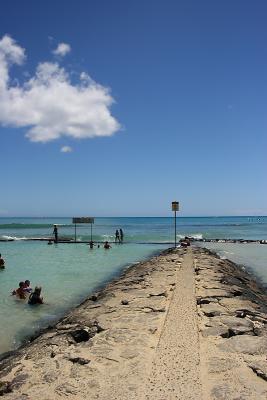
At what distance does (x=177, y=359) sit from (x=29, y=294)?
28.6 feet

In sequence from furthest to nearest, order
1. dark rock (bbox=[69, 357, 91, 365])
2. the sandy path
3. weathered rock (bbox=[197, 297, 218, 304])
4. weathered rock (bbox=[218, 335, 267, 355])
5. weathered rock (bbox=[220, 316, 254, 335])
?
weathered rock (bbox=[197, 297, 218, 304]) → weathered rock (bbox=[220, 316, 254, 335]) → weathered rock (bbox=[218, 335, 267, 355]) → dark rock (bbox=[69, 357, 91, 365]) → the sandy path

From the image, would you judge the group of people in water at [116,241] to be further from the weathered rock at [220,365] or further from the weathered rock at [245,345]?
the weathered rock at [220,365]

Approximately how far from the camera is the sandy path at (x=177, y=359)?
193 inches

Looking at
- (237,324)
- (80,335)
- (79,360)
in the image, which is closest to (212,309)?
(237,324)

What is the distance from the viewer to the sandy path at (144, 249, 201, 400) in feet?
16.1

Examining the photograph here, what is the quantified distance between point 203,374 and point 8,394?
2.56m

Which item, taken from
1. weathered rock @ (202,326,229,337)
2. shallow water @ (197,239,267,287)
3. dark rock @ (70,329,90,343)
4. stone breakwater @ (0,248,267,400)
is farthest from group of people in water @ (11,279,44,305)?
shallow water @ (197,239,267,287)

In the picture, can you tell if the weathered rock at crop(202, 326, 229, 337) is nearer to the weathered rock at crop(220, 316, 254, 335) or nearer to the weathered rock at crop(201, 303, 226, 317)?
the weathered rock at crop(220, 316, 254, 335)

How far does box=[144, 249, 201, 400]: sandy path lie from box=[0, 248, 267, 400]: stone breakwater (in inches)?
0.5

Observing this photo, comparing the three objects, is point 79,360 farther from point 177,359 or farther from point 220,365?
point 220,365

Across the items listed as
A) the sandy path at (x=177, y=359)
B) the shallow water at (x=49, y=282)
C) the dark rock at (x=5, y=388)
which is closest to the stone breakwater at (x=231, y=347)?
the sandy path at (x=177, y=359)

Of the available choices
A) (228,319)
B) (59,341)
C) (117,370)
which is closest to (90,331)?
(59,341)

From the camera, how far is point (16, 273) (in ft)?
62.8

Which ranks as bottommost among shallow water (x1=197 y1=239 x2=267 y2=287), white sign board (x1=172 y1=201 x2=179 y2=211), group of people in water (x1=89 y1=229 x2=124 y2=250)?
shallow water (x1=197 y1=239 x2=267 y2=287)
